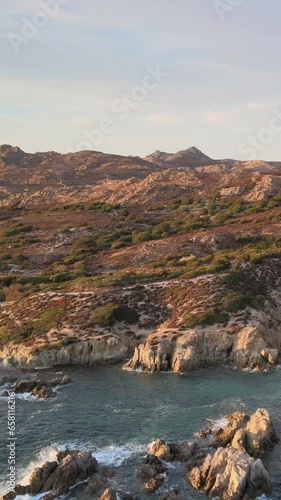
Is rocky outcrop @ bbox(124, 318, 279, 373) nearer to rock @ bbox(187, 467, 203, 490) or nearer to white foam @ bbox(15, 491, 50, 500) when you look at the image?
rock @ bbox(187, 467, 203, 490)

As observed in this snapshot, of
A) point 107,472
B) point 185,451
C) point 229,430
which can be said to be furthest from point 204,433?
point 107,472

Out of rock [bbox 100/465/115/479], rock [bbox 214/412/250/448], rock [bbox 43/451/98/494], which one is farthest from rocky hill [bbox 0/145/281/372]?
rock [bbox 43/451/98/494]

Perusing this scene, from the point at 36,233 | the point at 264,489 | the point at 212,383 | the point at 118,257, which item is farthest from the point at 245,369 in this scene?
the point at 36,233

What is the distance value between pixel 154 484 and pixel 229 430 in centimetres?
762

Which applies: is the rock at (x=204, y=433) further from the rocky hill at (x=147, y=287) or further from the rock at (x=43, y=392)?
the rock at (x=43, y=392)

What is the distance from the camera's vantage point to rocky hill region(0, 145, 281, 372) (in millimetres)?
51594

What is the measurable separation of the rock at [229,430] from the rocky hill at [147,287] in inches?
544

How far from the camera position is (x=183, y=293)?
6291 cm

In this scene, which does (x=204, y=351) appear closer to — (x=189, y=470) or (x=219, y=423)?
(x=219, y=423)

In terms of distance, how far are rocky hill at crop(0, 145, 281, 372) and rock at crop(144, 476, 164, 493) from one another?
19755mm

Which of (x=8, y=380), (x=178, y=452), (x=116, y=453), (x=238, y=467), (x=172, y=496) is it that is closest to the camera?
(x=172, y=496)

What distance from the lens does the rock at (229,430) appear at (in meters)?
32.8

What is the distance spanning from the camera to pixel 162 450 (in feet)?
104

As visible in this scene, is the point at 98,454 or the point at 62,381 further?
the point at 62,381
